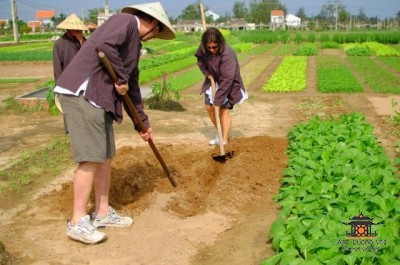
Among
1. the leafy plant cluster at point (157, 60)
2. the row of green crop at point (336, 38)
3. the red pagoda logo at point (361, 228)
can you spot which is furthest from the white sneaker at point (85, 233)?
the row of green crop at point (336, 38)

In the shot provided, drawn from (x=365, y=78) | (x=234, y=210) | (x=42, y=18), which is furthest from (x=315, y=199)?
(x=42, y=18)

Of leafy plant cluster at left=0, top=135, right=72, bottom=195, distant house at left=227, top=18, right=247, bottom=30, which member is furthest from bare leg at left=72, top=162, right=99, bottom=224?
distant house at left=227, top=18, right=247, bottom=30

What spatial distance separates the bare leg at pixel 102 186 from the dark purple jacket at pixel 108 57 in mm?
531

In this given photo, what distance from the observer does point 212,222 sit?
429cm

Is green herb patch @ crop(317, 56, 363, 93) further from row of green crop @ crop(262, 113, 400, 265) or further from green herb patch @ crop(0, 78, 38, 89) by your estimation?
green herb patch @ crop(0, 78, 38, 89)

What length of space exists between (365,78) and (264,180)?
36.3ft

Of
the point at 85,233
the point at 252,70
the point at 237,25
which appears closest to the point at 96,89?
the point at 85,233

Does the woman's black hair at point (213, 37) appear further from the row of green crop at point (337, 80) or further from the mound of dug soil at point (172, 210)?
the row of green crop at point (337, 80)

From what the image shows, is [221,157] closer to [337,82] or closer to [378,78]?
[337,82]

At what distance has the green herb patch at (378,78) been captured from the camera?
508 inches

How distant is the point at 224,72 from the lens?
244 inches

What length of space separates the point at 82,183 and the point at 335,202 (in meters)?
2.02

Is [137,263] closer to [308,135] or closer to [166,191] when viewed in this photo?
[166,191]

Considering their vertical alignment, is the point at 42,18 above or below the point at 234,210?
above
